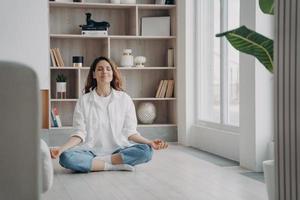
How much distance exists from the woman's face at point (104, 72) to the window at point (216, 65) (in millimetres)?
1225

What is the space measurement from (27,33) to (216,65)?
1.91 m

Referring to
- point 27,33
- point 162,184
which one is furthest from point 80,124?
point 27,33

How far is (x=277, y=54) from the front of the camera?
191 centimetres

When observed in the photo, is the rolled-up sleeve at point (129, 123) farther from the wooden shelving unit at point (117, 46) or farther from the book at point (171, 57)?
the book at point (171, 57)

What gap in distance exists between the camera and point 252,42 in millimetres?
2342

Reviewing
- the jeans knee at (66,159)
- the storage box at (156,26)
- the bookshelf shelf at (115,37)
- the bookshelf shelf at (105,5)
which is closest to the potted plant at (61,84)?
the bookshelf shelf at (115,37)

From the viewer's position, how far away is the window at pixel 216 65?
4.79 meters

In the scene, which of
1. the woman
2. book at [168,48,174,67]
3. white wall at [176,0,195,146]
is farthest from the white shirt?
book at [168,48,174,67]

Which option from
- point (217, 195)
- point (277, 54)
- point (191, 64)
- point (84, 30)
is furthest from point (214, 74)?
point (277, 54)

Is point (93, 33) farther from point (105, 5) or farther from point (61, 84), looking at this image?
point (61, 84)

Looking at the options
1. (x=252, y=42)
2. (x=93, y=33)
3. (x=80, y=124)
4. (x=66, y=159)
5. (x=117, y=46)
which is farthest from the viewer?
(x=117, y=46)

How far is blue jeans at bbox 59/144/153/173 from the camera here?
3871 mm

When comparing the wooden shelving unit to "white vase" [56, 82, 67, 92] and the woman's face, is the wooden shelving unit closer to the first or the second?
"white vase" [56, 82, 67, 92]

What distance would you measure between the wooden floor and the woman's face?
0.69 m
